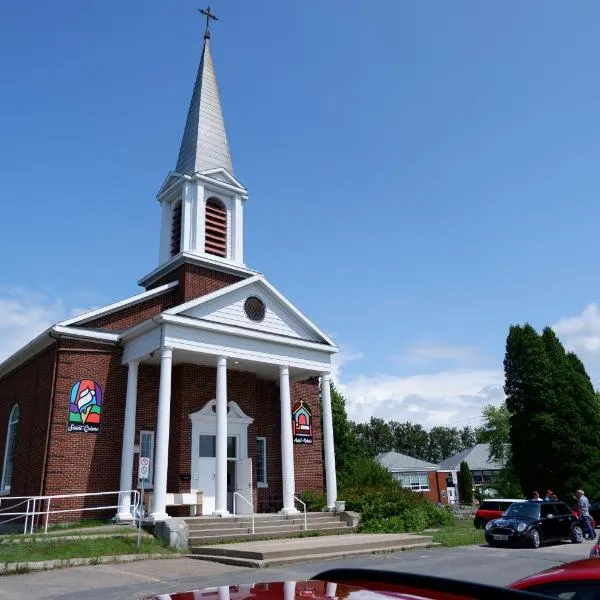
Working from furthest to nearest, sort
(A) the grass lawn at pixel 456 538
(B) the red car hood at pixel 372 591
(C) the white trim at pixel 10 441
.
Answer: (C) the white trim at pixel 10 441 < (A) the grass lawn at pixel 456 538 < (B) the red car hood at pixel 372 591

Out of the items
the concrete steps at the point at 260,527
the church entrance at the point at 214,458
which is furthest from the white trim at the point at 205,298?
the concrete steps at the point at 260,527

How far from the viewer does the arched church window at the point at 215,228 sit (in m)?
23.8

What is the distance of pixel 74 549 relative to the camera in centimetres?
1312

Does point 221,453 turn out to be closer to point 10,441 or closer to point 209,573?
point 209,573

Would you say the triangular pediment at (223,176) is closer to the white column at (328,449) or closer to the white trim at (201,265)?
the white trim at (201,265)

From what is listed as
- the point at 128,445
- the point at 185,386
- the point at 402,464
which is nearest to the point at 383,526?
the point at 185,386

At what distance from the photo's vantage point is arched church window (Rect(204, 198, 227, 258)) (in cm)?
Answer: 2375

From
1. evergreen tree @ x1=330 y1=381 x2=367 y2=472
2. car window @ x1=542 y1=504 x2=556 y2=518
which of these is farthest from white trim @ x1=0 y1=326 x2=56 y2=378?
evergreen tree @ x1=330 y1=381 x2=367 y2=472

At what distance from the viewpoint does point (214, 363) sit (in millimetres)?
20734

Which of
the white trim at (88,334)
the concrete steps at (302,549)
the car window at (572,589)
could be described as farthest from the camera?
the white trim at (88,334)

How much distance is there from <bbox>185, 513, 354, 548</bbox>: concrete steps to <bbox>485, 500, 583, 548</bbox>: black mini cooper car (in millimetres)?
4638

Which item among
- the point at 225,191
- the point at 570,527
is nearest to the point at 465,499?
the point at 570,527

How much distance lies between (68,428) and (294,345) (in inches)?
312

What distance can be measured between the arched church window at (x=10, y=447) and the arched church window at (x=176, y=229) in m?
8.47
